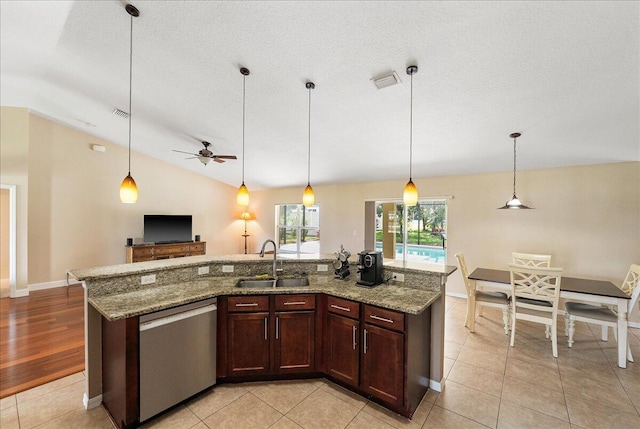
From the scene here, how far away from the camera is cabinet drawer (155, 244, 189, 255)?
20.1 feet

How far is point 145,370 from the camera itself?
73.3 inches

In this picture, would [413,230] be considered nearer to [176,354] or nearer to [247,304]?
[247,304]

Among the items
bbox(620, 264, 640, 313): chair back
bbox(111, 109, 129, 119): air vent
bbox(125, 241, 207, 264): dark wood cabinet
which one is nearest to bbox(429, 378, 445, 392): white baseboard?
bbox(620, 264, 640, 313): chair back

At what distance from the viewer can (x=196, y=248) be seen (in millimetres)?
6754

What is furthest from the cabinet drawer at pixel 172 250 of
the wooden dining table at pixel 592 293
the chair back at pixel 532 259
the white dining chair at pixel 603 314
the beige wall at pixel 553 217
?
the white dining chair at pixel 603 314

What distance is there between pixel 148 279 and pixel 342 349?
1861 millimetres

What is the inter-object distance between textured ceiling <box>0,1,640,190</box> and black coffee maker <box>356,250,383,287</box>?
167 centimetres

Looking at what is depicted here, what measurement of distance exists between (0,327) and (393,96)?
562 cm

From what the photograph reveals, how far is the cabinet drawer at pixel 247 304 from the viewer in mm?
2316

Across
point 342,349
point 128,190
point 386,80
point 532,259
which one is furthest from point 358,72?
point 532,259

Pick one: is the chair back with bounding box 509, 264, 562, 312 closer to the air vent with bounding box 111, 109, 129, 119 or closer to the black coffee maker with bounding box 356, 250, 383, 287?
the black coffee maker with bounding box 356, 250, 383, 287

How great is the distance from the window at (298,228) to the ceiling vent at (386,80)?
14.8ft

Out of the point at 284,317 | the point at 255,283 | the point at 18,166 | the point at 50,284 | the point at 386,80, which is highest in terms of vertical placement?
the point at 386,80

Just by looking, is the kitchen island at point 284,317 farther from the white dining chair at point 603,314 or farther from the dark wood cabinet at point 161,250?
the dark wood cabinet at point 161,250
